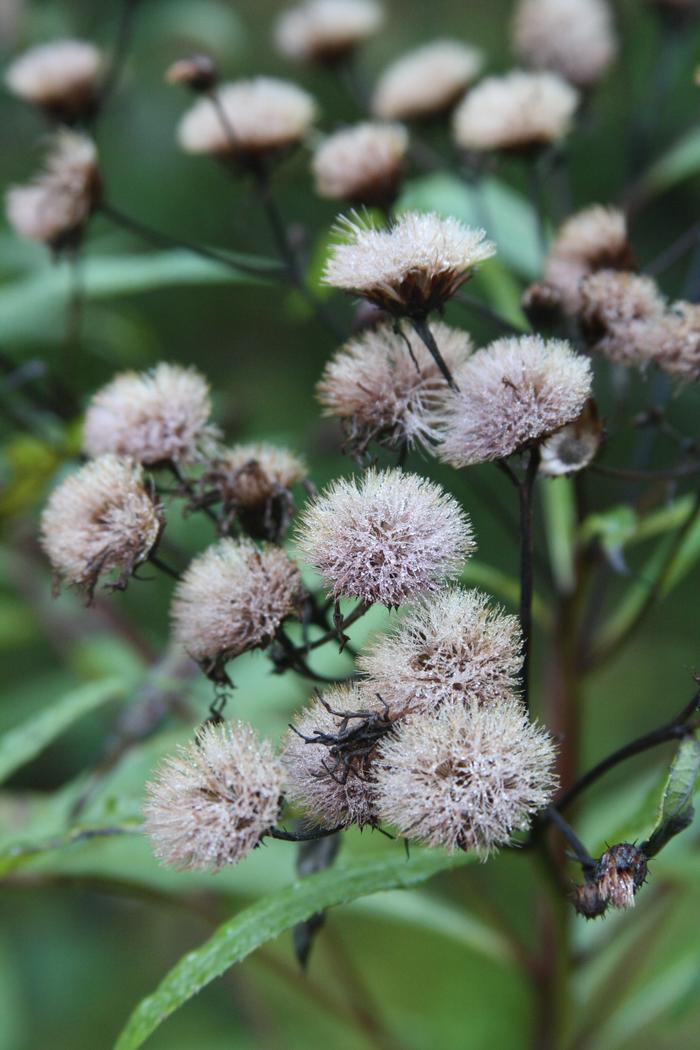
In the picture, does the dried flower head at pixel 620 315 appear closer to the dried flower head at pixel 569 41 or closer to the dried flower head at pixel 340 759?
the dried flower head at pixel 340 759

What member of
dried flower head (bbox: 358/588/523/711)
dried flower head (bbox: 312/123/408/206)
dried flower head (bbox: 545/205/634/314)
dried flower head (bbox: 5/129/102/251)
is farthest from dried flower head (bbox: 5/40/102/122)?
dried flower head (bbox: 358/588/523/711)

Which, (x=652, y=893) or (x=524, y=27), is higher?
(x=524, y=27)

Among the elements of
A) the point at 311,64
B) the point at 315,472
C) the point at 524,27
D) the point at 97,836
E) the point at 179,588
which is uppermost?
the point at 311,64

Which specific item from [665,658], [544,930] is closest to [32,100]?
[544,930]

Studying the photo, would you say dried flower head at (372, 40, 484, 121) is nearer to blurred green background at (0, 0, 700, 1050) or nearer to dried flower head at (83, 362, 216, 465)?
blurred green background at (0, 0, 700, 1050)

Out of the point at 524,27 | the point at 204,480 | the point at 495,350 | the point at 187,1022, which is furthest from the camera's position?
the point at 187,1022

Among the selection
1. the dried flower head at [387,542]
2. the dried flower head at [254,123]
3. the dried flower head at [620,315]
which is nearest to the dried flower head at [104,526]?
Result: the dried flower head at [387,542]

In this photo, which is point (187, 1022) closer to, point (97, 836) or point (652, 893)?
point (652, 893)
